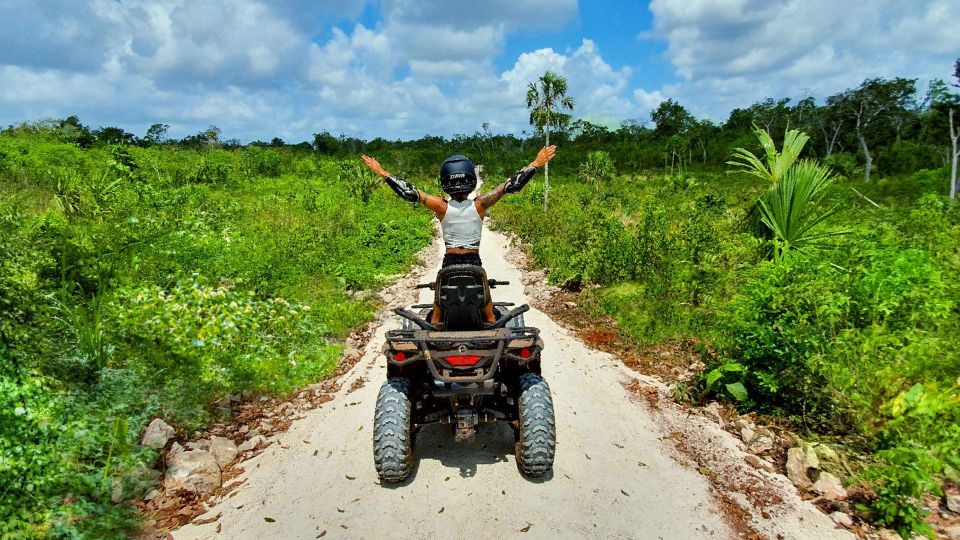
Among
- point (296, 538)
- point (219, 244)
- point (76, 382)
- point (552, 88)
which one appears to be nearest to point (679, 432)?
point (296, 538)

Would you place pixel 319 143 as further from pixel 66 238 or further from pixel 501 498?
pixel 501 498

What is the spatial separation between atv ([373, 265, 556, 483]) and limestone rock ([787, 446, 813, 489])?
2322 mm

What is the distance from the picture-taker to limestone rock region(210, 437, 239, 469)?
209 inches

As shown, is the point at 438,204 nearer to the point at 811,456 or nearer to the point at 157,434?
the point at 157,434

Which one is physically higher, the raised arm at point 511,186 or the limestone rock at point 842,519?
the raised arm at point 511,186

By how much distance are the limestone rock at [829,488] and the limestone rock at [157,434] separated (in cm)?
622

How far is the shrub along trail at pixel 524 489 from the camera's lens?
158 inches

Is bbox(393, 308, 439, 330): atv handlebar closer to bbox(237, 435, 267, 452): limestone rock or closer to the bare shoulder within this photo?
the bare shoulder

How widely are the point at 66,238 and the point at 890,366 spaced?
1032 centimetres

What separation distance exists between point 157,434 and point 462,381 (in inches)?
135

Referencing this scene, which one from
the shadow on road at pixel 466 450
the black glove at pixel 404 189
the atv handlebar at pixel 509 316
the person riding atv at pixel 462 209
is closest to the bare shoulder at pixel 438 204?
Answer: the person riding atv at pixel 462 209

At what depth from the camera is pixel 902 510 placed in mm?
3854

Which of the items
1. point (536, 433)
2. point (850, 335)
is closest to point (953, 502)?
point (850, 335)

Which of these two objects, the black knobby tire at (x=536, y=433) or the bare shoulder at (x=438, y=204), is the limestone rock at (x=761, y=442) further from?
the bare shoulder at (x=438, y=204)
